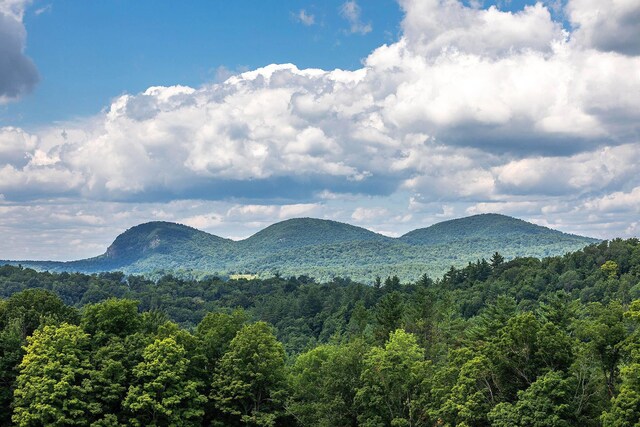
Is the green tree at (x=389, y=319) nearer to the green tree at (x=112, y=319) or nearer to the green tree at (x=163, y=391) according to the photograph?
the green tree at (x=163, y=391)

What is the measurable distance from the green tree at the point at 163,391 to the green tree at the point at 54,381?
4.60 m

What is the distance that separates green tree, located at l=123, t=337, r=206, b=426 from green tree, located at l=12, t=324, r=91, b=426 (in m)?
4.60

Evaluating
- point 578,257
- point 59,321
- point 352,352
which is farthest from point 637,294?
point 59,321

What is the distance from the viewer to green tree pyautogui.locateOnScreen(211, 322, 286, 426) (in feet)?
219

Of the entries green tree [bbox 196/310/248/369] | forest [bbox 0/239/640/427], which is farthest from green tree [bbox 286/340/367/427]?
green tree [bbox 196/310/248/369]

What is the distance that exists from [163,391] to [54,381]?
972 centimetres

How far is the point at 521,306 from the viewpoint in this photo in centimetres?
15388

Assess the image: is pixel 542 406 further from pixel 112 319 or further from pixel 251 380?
pixel 112 319

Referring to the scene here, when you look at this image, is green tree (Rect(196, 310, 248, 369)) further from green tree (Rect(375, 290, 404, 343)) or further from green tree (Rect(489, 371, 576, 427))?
green tree (Rect(489, 371, 576, 427))

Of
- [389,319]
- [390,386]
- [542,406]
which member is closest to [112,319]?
[390,386]

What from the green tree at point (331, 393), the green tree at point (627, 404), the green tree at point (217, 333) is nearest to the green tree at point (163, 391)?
the green tree at point (217, 333)

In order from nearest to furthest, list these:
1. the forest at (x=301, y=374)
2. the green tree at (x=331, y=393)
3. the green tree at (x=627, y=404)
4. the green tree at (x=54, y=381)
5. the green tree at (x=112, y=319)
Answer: the green tree at (x=627, y=404) < the forest at (x=301, y=374) < the green tree at (x=54, y=381) < the green tree at (x=331, y=393) < the green tree at (x=112, y=319)

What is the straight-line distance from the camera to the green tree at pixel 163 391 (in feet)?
204

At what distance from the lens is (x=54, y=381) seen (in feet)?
200
